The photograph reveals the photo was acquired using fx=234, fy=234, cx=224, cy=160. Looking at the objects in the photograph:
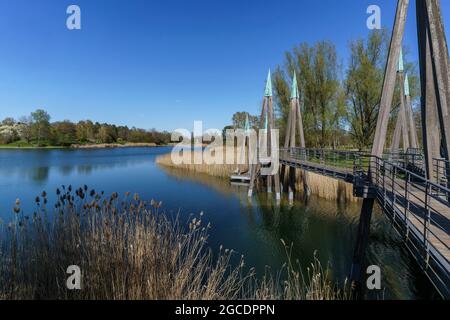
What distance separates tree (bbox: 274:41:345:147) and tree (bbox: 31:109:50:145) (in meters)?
63.1

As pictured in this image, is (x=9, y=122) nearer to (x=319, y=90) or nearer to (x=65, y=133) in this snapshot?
(x=65, y=133)

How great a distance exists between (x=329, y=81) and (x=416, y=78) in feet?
17.6

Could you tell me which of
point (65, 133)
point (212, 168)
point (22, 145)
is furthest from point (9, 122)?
point (212, 168)

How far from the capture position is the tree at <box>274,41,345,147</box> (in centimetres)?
1747

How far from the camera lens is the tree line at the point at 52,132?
57656mm

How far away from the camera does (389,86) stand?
586cm

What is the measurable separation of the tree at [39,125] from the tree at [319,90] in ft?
207

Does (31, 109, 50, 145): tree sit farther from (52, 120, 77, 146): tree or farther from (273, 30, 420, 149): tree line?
(273, 30, 420, 149): tree line

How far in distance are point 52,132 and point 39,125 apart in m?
3.07

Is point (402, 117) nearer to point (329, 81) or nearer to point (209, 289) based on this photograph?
point (329, 81)

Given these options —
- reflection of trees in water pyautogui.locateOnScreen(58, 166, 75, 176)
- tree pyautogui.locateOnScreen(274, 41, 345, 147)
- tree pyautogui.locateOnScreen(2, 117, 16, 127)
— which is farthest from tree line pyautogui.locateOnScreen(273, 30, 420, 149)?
tree pyautogui.locateOnScreen(2, 117, 16, 127)

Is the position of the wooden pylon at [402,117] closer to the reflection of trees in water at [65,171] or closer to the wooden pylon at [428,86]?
the wooden pylon at [428,86]

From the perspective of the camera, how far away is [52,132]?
5947 cm
